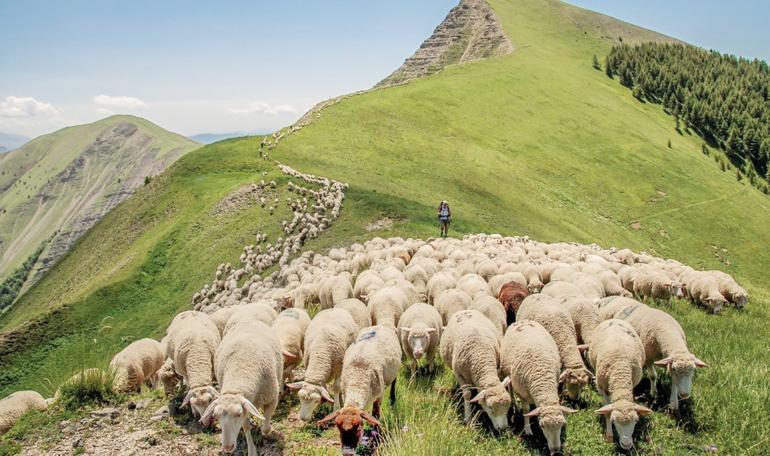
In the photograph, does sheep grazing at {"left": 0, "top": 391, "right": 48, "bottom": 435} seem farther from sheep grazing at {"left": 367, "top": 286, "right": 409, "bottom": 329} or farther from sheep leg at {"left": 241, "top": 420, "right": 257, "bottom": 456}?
sheep grazing at {"left": 367, "top": 286, "right": 409, "bottom": 329}

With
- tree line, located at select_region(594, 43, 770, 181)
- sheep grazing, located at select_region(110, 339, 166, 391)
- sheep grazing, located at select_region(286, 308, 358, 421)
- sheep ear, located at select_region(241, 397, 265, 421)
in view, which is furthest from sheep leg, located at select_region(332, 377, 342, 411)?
tree line, located at select_region(594, 43, 770, 181)

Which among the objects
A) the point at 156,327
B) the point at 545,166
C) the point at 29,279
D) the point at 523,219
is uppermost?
the point at 545,166

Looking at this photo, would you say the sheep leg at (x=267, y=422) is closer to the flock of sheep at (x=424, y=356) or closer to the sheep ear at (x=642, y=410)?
the flock of sheep at (x=424, y=356)

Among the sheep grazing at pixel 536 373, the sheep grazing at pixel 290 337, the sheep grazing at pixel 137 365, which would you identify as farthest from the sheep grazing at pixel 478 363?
the sheep grazing at pixel 137 365

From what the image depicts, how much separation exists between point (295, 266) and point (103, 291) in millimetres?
14606

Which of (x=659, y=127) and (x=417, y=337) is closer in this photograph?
(x=417, y=337)

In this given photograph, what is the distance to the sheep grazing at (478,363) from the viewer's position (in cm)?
824

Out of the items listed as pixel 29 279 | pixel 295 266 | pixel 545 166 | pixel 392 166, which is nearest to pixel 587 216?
pixel 545 166

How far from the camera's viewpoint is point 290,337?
432 inches

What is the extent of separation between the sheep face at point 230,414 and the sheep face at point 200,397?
1.21 meters

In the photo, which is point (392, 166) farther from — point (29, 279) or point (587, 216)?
point (29, 279)

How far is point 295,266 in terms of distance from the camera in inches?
991

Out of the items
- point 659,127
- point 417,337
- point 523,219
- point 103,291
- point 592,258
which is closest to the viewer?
point 417,337

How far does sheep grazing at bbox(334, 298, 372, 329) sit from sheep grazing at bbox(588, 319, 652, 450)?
5.19 metres
